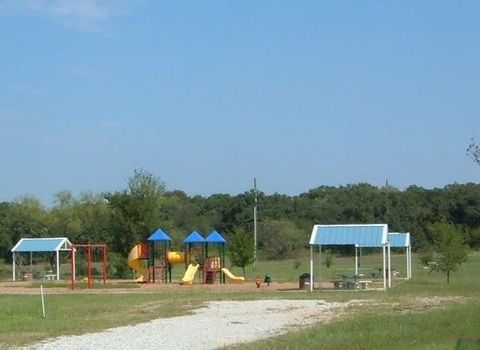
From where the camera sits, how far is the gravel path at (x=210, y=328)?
1775 centimetres

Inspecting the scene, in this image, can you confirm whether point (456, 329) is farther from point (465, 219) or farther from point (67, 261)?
point (465, 219)

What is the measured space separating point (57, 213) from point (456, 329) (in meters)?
72.7

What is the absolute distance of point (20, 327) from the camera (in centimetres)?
2177

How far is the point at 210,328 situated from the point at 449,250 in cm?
2425

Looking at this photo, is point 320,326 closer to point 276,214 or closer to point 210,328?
point 210,328

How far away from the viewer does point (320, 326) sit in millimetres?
19953

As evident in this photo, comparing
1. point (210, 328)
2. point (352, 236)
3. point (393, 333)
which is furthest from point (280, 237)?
point (393, 333)

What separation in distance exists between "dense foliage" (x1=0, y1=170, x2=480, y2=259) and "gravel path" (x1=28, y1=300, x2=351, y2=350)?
43.4 meters

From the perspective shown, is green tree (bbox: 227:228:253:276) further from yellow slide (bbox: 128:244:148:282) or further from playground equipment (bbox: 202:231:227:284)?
yellow slide (bbox: 128:244:148:282)

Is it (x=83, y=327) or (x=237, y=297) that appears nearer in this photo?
(x=83, y=327)

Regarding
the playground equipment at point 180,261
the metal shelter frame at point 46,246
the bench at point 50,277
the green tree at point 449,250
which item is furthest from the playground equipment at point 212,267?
the green tree at point 449,250

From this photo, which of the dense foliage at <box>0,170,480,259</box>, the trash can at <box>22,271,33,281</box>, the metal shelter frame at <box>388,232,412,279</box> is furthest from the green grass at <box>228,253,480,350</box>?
the dense foliage at <box>0,170,480,259</box>

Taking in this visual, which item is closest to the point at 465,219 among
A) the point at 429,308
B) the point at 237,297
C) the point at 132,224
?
the point at 132,224

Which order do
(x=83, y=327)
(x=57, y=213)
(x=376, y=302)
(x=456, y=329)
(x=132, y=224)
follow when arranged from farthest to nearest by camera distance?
(x=57, y=213) → (x=132, y=224) → (x=376, y=302) → (x=83, y=327) → (x=456, y=329)
